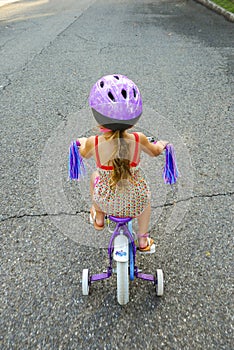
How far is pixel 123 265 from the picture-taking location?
5.55 feet

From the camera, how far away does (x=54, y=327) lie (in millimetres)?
1840

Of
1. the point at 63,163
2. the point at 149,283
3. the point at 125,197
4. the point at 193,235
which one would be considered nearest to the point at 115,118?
the point at 125,197

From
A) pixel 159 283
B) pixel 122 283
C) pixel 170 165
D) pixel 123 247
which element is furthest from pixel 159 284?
pixel 170 165

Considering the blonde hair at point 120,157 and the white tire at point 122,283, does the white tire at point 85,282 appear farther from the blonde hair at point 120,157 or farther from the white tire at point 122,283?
the blonde hair at point 120,157

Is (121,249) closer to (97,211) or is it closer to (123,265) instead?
(123,265)

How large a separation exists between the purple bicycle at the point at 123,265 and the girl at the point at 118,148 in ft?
0.37

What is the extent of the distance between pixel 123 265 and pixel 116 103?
81 centimetres

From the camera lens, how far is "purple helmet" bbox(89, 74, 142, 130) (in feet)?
4.88

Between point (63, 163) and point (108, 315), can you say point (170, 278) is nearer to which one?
point (108, 315)

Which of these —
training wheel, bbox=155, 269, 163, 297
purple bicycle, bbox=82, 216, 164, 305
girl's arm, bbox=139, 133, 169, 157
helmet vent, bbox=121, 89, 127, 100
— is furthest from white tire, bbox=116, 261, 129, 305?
helmet vent, bbox=121, 89, 127, 100

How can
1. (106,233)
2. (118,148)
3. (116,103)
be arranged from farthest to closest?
(106,233), (118,148), (116,103)

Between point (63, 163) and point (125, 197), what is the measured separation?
159 cm

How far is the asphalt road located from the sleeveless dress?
1.59 ft

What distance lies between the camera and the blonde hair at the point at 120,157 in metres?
1.59
